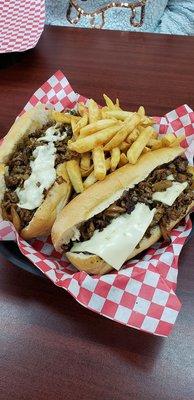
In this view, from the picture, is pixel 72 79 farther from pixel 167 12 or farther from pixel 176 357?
pixel 167 12

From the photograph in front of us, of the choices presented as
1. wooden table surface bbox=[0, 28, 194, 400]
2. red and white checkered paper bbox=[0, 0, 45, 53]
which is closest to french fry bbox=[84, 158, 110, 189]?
wooden table surface bbox=[0, 28, 194, 400]

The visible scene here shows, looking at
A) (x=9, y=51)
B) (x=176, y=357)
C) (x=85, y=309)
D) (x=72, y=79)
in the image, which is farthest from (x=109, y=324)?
(x=9, y=51)

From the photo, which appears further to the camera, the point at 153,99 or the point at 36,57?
the point at 36,57

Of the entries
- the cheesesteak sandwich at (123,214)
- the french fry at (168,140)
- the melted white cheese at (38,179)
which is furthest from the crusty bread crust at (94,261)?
the french fry at (168,140)

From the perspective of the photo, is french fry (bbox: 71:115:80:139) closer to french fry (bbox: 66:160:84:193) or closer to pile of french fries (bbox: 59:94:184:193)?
pile of french fries (bbox: 59:94:184:193)

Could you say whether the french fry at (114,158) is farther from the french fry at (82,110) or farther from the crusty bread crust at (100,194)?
the french fry at (82,110)

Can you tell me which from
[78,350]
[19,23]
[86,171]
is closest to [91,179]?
[86,171]
